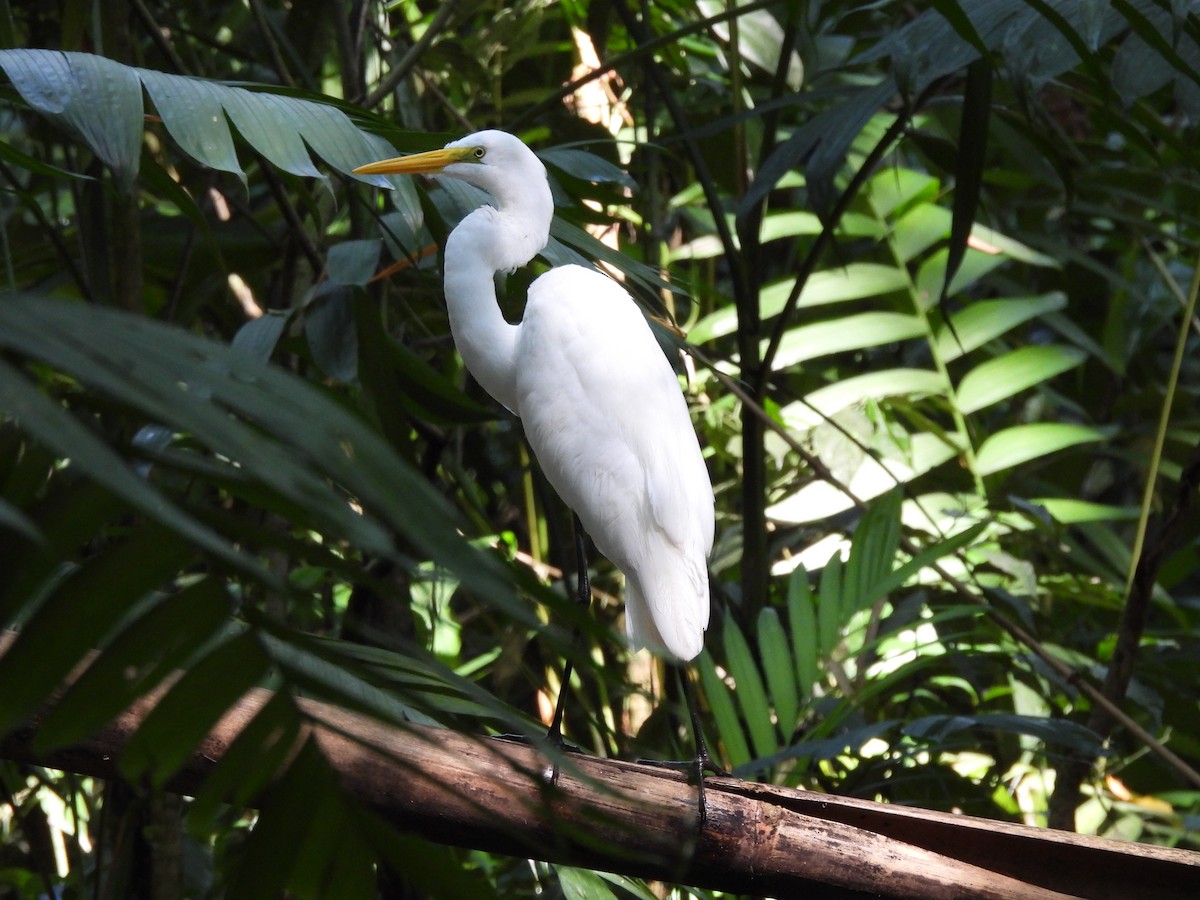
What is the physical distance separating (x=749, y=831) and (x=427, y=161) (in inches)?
32.7

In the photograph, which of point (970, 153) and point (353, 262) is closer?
point (353, 262)

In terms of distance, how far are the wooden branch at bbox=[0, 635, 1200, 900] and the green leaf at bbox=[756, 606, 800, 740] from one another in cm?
47

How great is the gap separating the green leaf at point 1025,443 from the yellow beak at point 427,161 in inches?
49.4

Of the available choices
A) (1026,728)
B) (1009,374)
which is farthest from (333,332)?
(1009,374)

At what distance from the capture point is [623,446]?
1.30 meters

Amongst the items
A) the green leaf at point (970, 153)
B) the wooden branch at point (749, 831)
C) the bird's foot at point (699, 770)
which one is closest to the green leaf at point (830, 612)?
the bird's foot at point (699, 770)

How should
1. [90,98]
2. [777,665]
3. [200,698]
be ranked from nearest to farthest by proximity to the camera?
[200,698] → [90,98] → [777,665]

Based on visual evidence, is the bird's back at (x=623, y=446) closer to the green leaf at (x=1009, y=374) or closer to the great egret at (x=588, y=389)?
the great egret at (x=588, y=389)

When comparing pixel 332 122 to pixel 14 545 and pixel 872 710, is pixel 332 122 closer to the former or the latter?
pixel 14 545

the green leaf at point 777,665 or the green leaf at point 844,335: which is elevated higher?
the green leaf at point 844,335

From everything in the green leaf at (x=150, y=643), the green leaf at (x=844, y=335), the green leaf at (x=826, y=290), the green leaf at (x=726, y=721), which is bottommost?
the green leaf at (x=726, y=721)

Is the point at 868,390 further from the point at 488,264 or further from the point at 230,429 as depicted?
the point at 230,429

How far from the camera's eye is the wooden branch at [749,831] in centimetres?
86

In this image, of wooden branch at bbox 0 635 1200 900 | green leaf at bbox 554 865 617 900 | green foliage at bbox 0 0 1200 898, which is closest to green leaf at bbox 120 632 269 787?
green foliage at bbox 0 0 1200 898
